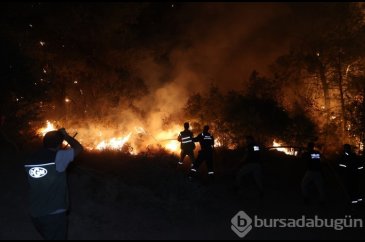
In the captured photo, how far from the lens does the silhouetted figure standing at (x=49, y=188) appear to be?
5.34m

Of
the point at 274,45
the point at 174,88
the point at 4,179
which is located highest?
the point at 274,45

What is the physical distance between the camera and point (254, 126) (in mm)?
18969

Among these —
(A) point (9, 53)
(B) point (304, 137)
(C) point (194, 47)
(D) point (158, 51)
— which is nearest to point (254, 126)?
(B) point (304, 137)

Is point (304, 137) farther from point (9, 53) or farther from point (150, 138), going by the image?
point (9, 53)

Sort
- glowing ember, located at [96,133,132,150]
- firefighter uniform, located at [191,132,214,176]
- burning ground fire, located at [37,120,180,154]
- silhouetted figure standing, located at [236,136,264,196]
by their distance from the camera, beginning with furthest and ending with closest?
burning ground fire, located at [37,120,180,154] → glowing ember, located at [96,133,132,150] → firefighter uniform, located at [191,132,214,176] → silhouetted figure standing, located at [236,136,264,196]

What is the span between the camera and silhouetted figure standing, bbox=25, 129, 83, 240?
534 centimetres

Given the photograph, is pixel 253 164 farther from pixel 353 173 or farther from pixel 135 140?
pixel 135 140

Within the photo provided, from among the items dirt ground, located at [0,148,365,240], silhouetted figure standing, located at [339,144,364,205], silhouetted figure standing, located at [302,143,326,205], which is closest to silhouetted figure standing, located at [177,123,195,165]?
dirt ground, located at [0,148,365,240]

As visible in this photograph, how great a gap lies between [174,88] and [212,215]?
1416 centimetres

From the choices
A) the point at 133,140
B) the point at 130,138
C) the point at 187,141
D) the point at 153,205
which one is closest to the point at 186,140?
the point at 187,141

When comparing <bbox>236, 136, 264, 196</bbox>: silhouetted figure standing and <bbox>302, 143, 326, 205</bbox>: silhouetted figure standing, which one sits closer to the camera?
<bbox>302, 143, 326, 205</bbox>: silhouetted figure standing

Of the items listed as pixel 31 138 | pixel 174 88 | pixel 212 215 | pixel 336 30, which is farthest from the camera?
pixel 174 88

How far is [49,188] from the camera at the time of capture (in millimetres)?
5367

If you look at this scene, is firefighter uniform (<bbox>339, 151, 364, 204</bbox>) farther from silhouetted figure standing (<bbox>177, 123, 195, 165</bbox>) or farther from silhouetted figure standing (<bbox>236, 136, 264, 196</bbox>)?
silhouetted figure standing (<bbox>177, 123, 195, 165</bbox>)
